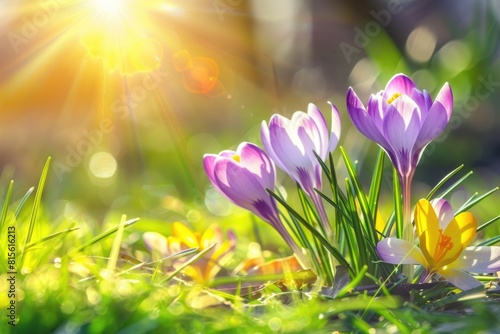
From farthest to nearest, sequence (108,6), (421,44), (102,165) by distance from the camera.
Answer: (421,44)
(102,165)
(108,6)

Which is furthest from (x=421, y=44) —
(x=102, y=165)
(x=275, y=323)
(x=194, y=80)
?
(x=275, y=323)

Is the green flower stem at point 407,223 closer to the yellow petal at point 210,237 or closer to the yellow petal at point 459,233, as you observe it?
the yellow petal at point 459,233

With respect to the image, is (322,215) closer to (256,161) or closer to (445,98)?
(256,161)

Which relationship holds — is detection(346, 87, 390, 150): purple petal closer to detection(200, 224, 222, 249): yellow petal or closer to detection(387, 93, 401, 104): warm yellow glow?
detection(387, 93, 401, 104): warm yellow glow

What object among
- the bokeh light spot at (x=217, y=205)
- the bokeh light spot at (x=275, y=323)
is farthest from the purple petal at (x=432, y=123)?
the bokeh light spot at (x=217, y=205)

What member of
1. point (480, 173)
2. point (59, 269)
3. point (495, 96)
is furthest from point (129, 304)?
point (495, 96)

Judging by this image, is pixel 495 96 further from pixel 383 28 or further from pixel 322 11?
pixel 322 11

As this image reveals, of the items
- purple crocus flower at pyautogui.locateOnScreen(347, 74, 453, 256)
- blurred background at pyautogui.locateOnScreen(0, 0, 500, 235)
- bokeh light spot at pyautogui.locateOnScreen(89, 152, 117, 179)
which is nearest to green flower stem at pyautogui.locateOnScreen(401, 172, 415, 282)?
purple crocus flower at pyautogui.locateOnScreen(347, 74, 453, 256)
